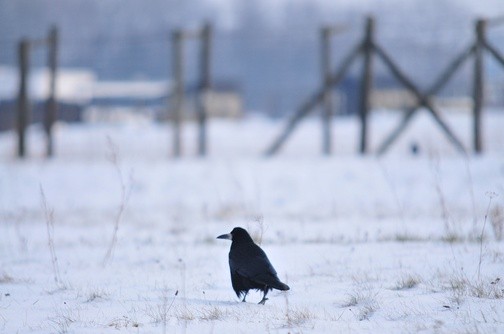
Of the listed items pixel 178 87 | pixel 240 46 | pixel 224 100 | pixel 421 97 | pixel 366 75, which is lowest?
pixel 421 97

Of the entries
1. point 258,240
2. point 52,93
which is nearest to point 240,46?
point 52,93

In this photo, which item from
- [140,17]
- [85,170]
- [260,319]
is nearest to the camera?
[260,319]

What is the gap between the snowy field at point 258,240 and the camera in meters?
4.49

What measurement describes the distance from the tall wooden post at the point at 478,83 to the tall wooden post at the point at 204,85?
5.44 metres

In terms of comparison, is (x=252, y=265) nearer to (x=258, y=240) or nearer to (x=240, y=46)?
(x=258, y=240)

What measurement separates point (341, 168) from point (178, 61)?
4.85 meters

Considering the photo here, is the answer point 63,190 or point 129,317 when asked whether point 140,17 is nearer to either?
point 63,190

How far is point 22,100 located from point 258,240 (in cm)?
1078

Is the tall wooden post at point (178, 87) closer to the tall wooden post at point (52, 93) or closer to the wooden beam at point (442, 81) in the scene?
the tall wooden post at point (52, 93)

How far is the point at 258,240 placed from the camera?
7770 millimetres

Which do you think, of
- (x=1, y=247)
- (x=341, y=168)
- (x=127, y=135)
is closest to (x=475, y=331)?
(x=1, y=247)

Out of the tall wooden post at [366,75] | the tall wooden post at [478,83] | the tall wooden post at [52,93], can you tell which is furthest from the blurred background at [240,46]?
the tall wooden post at [52,93]

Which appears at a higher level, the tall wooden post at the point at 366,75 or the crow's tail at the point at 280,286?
the tall wooden post at the point at 366,75

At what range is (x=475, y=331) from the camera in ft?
12.8
